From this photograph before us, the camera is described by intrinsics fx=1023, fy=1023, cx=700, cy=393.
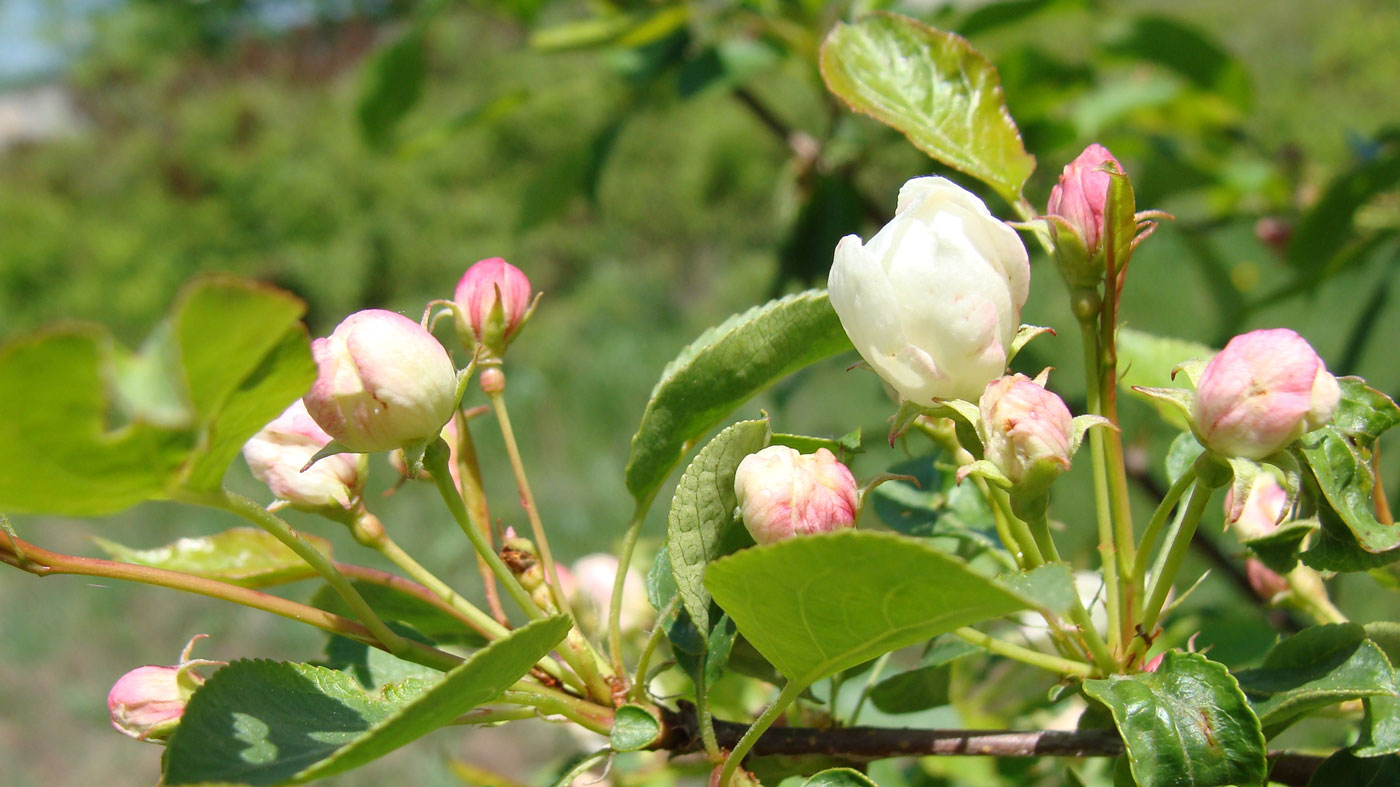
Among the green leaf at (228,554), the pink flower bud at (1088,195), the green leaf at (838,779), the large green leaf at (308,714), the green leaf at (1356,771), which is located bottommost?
the green leaf at (1356,771)

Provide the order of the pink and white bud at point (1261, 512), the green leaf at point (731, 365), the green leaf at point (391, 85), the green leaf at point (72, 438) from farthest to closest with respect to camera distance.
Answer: the green leaf at point (391, 85) → the pink and white bud at point (1261, 512) → the green leaf at point (731, 365) → the green leaf at point (72, 438)

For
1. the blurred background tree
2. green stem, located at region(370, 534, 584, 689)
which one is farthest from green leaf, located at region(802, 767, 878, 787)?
the blurred background tree

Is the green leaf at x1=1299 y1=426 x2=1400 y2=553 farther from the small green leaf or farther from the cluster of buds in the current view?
the cluster of buds

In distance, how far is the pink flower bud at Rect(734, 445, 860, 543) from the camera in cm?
42

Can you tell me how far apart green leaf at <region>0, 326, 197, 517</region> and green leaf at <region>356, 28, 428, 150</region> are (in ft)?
3.76

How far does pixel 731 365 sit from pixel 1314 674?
30 centimetres

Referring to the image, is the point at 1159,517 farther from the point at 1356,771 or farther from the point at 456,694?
the point at 456,694

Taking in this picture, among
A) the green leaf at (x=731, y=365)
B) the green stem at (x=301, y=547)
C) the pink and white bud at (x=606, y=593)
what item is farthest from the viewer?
the pink and white bud at (x=606, y=593)

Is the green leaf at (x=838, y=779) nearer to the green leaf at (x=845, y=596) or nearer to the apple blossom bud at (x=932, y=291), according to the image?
the green leaf at (x=845, y=596)

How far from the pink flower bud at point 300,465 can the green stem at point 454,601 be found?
0.03m

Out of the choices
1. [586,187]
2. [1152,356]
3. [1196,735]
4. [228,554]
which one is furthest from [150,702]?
[586,187]

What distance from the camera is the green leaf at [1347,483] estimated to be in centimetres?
41

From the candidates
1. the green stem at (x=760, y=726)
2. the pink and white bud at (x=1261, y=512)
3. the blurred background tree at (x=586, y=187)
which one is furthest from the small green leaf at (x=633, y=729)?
the blurred background tree at (x=586, y=187)

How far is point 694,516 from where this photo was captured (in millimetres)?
464
